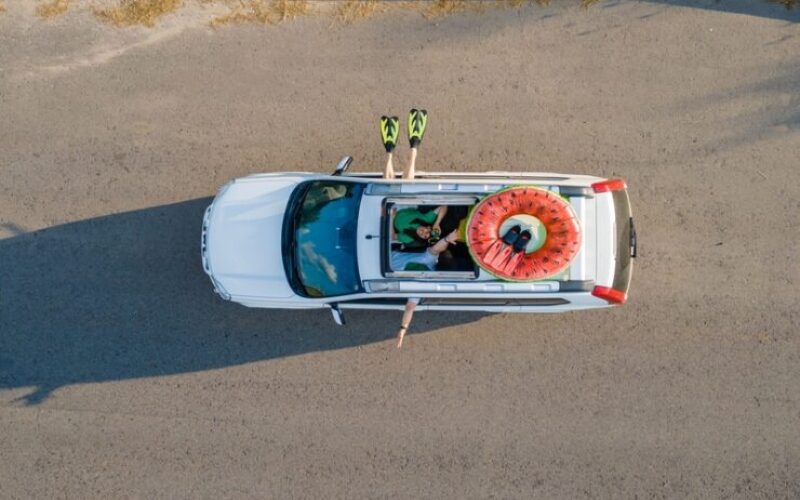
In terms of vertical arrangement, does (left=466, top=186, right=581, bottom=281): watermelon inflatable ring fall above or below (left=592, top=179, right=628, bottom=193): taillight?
below

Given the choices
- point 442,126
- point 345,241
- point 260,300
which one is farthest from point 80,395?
point 442,126

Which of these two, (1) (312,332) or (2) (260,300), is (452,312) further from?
(2) (260,300)

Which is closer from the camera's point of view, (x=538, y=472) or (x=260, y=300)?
(x=260, y=300)

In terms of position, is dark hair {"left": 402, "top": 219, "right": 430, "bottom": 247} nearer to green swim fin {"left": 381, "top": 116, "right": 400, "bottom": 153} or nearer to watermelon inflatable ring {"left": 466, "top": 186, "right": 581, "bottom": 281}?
watermelon inflatable ring {"left": 466, "top": 186, "right": 581, "bottom": 281}

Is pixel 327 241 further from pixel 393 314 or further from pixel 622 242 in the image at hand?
pixel 622 242

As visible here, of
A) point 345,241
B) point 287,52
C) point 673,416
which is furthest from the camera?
point 287,52

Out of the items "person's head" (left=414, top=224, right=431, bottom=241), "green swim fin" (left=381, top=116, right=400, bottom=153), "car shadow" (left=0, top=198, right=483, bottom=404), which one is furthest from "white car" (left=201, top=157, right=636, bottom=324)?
"car shadow" (left=0, top=198, right=483, bottom=404)

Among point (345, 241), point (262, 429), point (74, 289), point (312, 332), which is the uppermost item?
point (345, 241)
